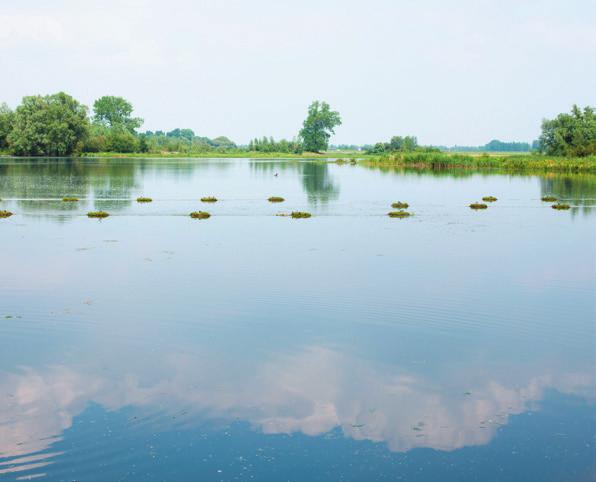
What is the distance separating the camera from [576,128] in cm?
11619

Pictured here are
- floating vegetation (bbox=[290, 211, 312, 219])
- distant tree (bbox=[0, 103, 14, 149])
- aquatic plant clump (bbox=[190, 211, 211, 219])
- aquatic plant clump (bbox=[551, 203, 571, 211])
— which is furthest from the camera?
distant tree (bbox=[0, 103, 14, 149])

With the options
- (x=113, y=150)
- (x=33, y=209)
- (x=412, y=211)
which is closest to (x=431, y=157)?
(x=412, y=211)

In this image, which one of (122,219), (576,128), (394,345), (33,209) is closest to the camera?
(394,345)

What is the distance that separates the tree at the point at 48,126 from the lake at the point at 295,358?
109 m

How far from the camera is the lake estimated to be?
9.58 metres

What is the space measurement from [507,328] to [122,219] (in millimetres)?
25773

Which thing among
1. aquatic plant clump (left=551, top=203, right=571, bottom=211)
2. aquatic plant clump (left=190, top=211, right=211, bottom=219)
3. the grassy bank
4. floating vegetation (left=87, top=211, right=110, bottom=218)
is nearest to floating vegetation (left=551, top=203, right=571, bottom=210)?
aquatic plant clump (left=551, top=203, right=571, bottom=211)

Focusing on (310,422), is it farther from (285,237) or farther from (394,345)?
→ (285,237)

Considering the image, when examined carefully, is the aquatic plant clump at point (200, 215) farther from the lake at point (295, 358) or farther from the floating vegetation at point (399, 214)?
the floating vegetation at point (399, 214)

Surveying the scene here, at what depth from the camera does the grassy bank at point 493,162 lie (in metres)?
93.5

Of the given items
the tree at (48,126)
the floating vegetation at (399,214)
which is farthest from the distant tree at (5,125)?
the floating vegetation at (399,214)

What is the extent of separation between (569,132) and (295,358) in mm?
117161

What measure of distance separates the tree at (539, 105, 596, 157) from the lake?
92.0 metres

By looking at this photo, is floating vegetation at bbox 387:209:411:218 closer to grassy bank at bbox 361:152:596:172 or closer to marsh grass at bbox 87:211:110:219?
marsh grass at bbox 87:211:110:219
